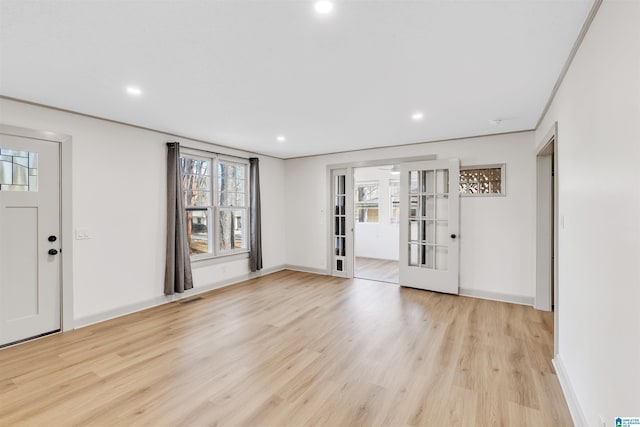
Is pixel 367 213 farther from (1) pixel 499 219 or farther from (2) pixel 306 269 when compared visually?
(1) pixel 499 219

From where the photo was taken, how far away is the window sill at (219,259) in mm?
4867

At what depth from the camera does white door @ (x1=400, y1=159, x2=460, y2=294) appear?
4.70 meters

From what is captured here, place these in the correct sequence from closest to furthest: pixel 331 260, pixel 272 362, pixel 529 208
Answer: pixel 272 362, pixel 529 208, pixel 331 260

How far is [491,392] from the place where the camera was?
2.26 metres

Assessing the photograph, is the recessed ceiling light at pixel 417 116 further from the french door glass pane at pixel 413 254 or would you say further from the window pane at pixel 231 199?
the window pane at pixel 231 199

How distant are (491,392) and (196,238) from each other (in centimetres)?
451

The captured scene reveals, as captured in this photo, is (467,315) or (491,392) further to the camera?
(467,315)

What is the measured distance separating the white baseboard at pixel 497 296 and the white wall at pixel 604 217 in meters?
2.18

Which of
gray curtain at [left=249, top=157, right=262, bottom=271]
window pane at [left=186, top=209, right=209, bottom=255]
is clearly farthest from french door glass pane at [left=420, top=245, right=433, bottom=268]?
window pane at [left=186, top=209, right=209, bottom=255]

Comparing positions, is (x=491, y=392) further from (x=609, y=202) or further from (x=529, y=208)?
(x=529, y=208)

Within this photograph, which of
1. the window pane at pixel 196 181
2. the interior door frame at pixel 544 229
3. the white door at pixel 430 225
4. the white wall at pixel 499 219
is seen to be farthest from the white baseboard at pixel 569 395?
the window pane at pixel 196 181

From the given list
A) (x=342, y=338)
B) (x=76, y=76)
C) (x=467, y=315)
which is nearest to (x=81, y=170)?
(x=76, y=76)

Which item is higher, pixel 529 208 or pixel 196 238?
pixel 529 208

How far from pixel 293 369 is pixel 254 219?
355 cm
